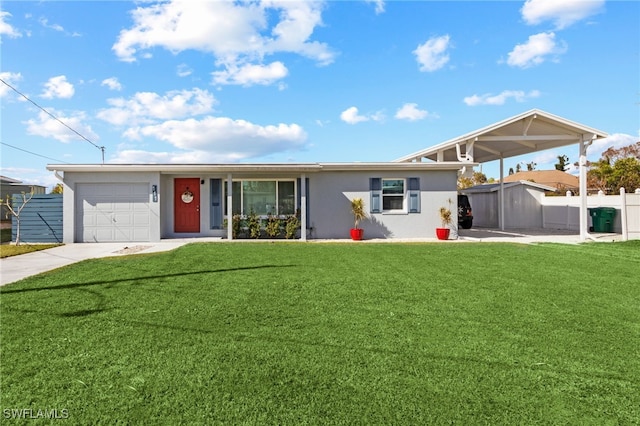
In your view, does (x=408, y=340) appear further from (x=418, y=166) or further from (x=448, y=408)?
(x=418, y=166)

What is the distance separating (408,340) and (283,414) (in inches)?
60.7

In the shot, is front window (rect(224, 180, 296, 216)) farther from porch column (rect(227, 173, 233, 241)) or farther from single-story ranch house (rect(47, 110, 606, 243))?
porch column (rect(227, 173, 233, 241))

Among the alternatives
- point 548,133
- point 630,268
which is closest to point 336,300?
point 630,268

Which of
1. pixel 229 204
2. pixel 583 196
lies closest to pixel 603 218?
pixel 583 196

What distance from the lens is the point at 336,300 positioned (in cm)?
460

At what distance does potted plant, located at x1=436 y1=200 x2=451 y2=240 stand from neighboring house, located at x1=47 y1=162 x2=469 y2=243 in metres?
0.19

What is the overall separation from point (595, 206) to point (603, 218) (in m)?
0.87

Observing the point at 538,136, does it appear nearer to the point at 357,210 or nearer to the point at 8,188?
the point at 357,210

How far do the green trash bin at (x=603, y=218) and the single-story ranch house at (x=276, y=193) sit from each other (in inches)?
136

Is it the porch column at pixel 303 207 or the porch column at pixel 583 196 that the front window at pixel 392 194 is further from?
the porch column at pixel 583 196

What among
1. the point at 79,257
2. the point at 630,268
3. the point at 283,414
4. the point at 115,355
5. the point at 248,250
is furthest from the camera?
the point at 248,250

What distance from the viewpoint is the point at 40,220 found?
11977 mm

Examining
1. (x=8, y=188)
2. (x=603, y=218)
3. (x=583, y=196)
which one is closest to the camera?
(x=583, y=196)

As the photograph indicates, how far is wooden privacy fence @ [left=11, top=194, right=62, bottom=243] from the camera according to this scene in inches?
469
